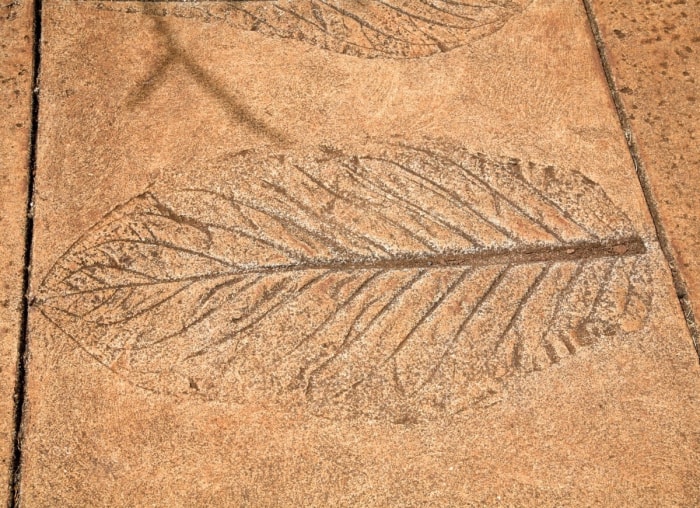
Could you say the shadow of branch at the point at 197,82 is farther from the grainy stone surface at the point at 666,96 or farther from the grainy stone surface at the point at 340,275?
the grainy stone surface at the point at 666,96

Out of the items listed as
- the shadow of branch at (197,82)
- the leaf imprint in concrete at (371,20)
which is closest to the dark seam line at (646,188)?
the leaf imprint in concrete at (371,20)

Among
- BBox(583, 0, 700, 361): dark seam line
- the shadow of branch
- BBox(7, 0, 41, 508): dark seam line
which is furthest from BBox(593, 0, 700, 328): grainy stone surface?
BBox(7, 0, 41, 508): dark seam line

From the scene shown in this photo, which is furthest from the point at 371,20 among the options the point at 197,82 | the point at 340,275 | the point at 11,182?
the point at 11,182

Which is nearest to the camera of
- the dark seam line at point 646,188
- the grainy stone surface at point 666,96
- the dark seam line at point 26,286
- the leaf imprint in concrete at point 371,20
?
the dark seam line at point 26,286

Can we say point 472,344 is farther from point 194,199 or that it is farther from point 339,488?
point 194,199

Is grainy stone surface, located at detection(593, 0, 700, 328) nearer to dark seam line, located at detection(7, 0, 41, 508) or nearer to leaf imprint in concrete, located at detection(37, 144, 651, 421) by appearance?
leaf imprint in concrete, located at detection(37, 144, 651, 421)

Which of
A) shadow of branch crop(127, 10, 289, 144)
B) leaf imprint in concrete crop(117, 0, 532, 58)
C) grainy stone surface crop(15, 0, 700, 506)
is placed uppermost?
leaf imprint in concrete crop(117, 0, 532, 58)

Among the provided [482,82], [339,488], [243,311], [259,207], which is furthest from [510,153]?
[339,488]
